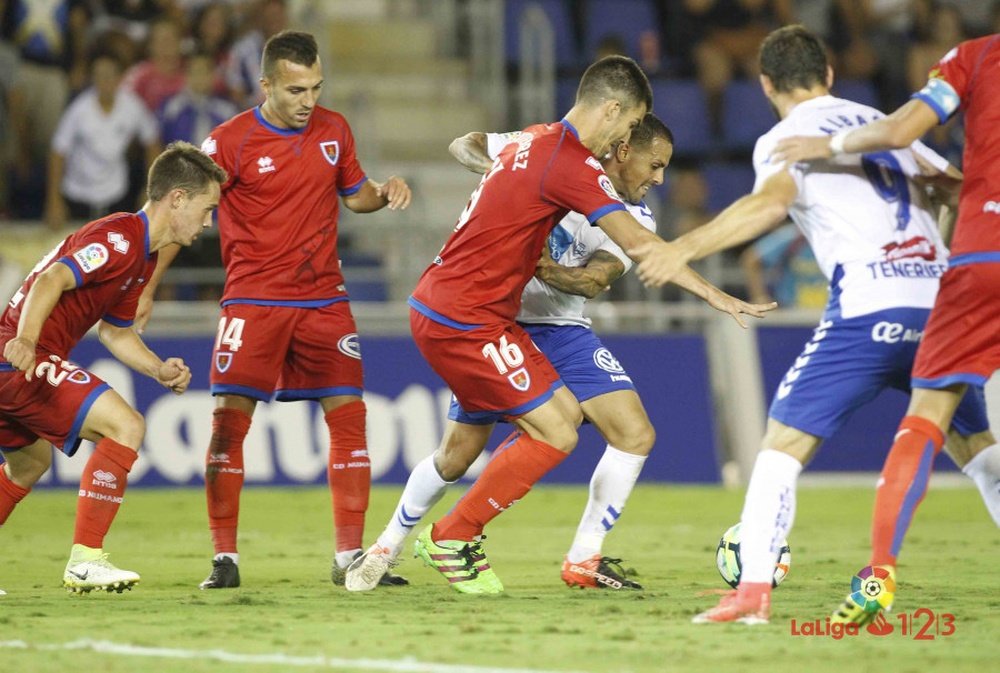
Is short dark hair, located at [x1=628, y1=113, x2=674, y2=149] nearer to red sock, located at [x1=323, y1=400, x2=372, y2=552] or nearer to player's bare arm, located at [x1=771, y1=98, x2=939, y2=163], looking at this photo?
player's bare arm, located at [x1=771, y1=98, x2=939, y2=163]

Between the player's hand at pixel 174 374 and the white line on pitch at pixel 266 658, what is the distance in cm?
194

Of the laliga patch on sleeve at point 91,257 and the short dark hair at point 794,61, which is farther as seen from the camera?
the laliga patch on sleeve at point 91,257

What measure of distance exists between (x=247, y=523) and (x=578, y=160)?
201 inches

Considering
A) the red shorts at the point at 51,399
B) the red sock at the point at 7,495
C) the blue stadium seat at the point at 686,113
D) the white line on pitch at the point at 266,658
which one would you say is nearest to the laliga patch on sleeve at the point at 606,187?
the white line on pitch at the point at 266,658

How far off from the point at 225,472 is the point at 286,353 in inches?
26.9

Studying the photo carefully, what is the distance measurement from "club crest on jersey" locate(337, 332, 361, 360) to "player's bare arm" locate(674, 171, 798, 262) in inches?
100

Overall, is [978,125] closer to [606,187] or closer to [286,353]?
[606,187]

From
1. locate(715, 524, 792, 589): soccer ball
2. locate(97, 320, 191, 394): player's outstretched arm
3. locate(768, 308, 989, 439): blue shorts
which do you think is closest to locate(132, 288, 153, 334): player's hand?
locate(97, 320, 191, 394): player's outstretched arm

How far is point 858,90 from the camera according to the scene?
19312 millimetres

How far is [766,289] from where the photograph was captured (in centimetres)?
1534

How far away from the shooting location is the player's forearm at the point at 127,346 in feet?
24.9

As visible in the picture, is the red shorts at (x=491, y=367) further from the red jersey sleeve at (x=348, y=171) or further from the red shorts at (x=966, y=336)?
the red shorts at (x=966, y=336)

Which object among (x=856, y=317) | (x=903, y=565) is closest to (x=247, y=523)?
(x=903, y=565)

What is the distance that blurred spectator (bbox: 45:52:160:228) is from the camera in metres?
15.6
